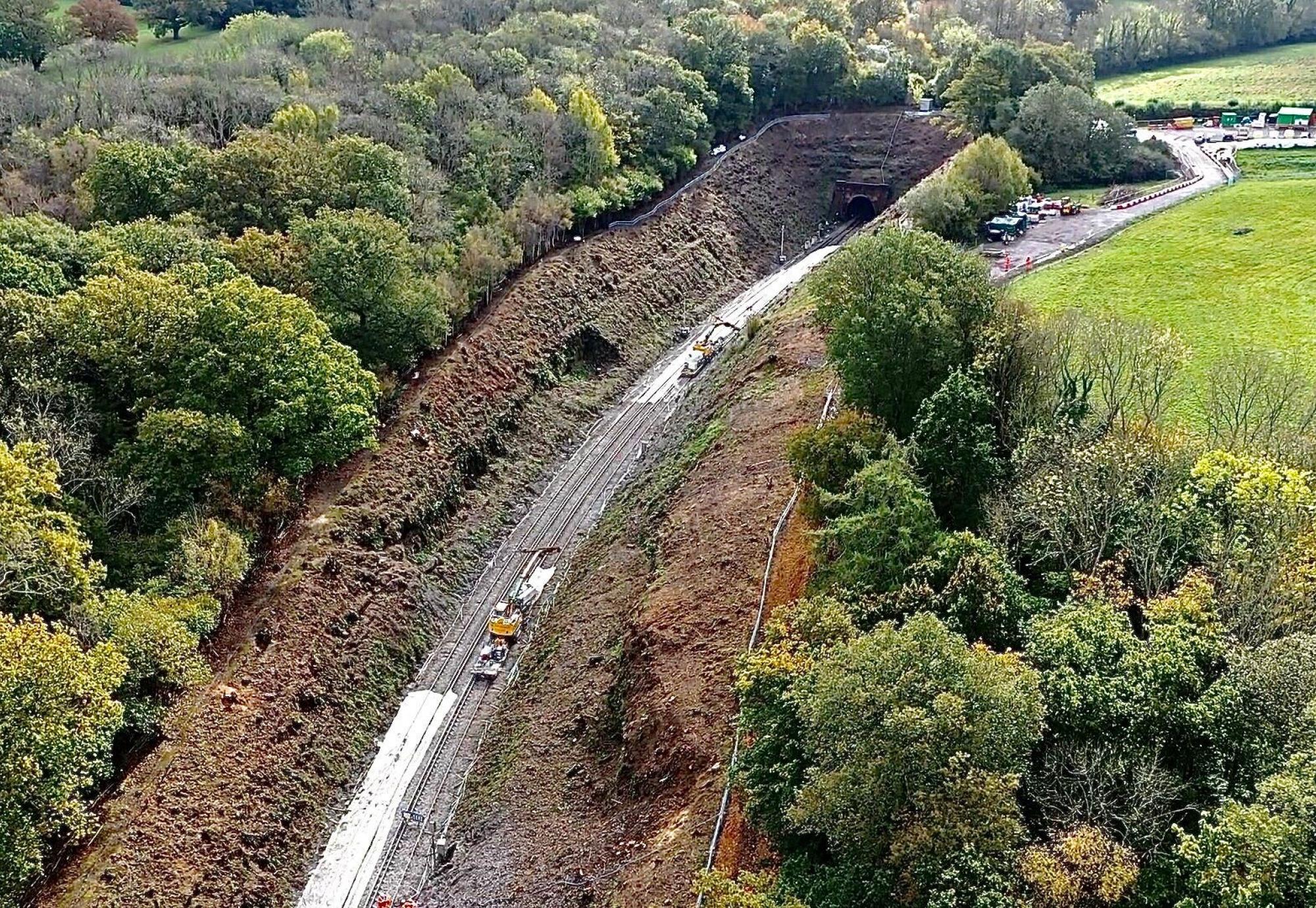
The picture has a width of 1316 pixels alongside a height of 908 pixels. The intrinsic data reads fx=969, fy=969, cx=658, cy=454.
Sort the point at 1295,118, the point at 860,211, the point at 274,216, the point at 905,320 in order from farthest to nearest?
the point at 860,211 → the point at 1295,118 → the point at 274,216 → the point at 905,320

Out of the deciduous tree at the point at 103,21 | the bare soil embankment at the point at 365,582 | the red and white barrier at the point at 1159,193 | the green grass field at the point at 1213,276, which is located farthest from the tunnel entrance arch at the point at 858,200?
the deciduous tree at the point at 103,21

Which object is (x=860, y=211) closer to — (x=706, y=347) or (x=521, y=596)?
(x=706, y=347)

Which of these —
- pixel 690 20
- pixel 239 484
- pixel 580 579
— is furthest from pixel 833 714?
pixel 690 20

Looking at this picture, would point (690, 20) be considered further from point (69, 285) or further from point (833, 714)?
point (833, 714)

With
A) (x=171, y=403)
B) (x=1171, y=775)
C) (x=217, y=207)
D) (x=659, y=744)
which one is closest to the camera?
(x=1171, y=775)

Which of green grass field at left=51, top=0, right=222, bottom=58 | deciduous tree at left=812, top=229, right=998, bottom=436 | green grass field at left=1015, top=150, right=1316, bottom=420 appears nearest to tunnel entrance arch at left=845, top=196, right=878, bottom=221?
green grass field at left=1015, top=150, right=1316, bottom=420

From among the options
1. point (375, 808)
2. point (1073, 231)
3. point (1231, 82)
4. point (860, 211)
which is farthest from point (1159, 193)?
point (375, 808)
